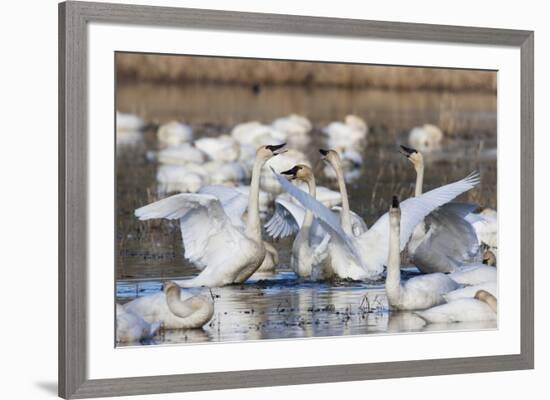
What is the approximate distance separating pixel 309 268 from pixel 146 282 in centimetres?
82

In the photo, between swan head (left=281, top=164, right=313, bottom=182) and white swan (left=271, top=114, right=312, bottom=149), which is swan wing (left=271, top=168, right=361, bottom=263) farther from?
white swan (left=271, top=114, right=312, bottom=149)

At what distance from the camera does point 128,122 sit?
6492 mm

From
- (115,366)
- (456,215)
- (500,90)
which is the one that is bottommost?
(115,366)

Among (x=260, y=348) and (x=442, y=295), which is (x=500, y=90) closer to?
(x=442, y=295)

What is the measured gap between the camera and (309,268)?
22.7ft

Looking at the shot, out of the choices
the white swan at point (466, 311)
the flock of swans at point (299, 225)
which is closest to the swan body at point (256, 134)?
the flock of swans at point (299, 225)

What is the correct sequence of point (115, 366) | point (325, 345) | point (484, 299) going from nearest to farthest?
point (115, 366) → point (325, 345) → point (484, 299)

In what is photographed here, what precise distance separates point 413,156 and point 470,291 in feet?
2.42

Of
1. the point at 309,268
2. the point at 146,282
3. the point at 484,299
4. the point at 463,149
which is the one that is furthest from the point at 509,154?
the point at 146,282

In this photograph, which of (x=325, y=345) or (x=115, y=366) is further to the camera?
(x=325, y=345)

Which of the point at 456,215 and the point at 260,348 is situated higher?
the point at 456,215

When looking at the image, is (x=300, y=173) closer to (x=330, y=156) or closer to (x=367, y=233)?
(x=330, y=156)

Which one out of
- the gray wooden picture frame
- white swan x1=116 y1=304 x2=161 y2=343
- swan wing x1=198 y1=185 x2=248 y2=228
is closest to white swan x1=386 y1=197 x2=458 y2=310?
the gray wooden picture frame

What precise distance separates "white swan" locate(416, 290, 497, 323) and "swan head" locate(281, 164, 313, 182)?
86 centimetres
